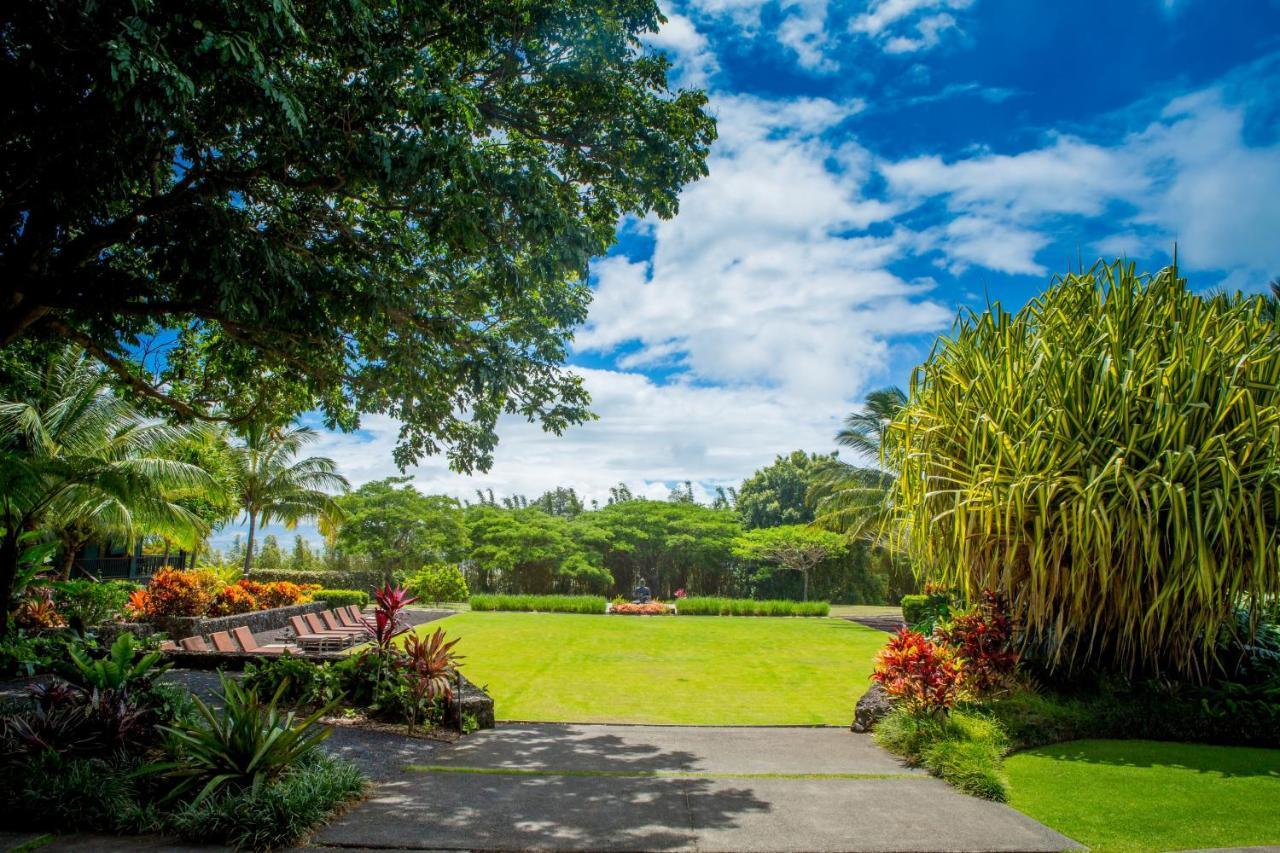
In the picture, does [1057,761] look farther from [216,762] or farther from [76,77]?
[76,77]

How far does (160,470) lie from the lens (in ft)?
43.5

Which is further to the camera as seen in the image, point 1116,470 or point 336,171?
point 1116,470

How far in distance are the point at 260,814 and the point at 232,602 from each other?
14134 mm

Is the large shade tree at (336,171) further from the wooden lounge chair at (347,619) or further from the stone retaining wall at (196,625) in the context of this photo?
the wooden lounge chair at (347,619)

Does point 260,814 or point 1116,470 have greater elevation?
point 1116,470

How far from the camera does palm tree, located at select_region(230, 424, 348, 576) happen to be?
93.5ft

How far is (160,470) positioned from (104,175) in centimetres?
883

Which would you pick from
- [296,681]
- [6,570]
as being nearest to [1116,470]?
[296,681]

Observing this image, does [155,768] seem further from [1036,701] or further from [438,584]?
[438,584]

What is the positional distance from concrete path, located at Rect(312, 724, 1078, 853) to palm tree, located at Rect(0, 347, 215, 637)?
6.43 m

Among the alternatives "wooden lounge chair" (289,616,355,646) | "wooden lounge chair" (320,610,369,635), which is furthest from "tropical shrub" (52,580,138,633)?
"wooden lounge chair" (320,610,369,635)

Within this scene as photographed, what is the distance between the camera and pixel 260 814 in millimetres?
4645

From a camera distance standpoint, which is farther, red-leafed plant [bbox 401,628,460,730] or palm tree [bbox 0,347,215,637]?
palm tree [bbox 0,347,215,637]

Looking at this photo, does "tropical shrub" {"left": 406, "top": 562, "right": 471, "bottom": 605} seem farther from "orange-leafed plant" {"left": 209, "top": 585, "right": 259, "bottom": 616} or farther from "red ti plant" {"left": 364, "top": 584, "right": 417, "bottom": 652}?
"red ti plant" {"left": 364, "top": 584, "right": 417, "bottom": 652}
